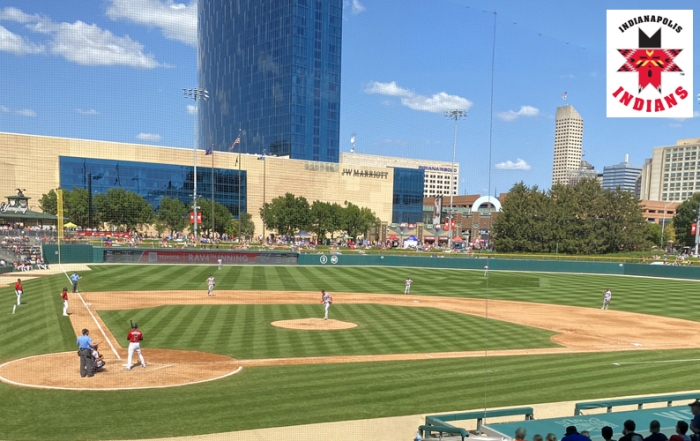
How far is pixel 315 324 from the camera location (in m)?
21.0

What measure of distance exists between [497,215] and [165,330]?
57341mm

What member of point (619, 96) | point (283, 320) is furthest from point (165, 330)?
point (619, 96)

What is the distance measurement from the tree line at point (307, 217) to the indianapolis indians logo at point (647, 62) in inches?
2638

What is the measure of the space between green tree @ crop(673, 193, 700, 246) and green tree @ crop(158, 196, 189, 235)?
7310cm

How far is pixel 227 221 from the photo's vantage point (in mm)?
72750

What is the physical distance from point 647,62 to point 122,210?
56.1 m

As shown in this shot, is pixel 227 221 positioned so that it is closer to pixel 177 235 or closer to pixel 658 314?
pixel 177 235

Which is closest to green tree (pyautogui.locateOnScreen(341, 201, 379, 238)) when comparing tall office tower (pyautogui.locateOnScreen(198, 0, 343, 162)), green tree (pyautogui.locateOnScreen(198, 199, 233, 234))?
tall office tower (pyautogui.locateOnScreen(198, 0, 343, 162))

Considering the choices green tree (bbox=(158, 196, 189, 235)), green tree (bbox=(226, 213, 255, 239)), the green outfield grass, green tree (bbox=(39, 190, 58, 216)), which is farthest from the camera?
green tree (bbox=(226, 213, 255, 239))

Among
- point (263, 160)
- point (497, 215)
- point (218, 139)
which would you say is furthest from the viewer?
point (218, 139)

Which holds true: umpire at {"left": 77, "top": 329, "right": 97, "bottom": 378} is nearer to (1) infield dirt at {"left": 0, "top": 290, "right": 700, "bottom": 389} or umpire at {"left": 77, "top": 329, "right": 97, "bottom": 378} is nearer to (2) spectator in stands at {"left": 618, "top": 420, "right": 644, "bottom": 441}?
(1) infield dirt at {"left": 0, "top": 290, "right": 700, "bottom": 389}

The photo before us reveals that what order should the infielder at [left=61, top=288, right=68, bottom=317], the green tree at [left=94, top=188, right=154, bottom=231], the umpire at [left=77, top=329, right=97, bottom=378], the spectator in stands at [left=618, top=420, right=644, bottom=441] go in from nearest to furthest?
1. the spectator in stands at [left=618, top=420, right=644, bottom=441]
2. the umpire at [left=77, top=329, right=97, bottom=378]
3. the infielder at [left=61, top=288, right=68, bottom=317]
4. the green tree at [left=94, top=188, right=154, bottom=231]

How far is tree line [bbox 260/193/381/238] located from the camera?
73562mm

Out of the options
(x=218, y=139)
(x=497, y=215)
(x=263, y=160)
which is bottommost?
(x=497, y=215)
